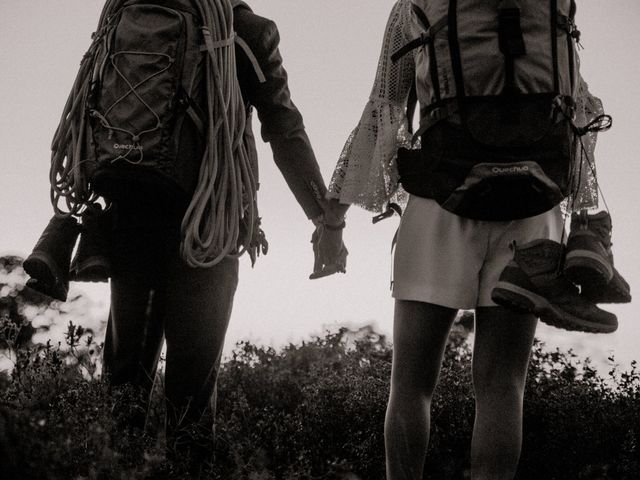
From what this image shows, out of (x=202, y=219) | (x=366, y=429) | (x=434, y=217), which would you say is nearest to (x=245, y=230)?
(x=202, y=219)

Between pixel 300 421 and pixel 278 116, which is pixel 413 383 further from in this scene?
pixel 300 421

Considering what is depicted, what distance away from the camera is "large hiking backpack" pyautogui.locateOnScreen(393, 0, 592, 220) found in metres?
2.44

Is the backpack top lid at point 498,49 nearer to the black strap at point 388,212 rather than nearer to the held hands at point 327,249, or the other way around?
the black strap at point 388,212

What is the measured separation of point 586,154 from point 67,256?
188 cm

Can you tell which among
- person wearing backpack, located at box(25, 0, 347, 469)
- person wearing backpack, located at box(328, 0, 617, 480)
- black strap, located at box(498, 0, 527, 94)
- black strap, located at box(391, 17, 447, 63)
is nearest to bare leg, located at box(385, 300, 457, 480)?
person wearing backpack, located at box(328, 0, 617, 480)

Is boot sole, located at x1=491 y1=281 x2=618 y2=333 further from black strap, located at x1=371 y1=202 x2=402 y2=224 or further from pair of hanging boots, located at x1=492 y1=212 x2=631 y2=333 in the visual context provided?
black strap, located at x1=371 y1=202 x2=402 y2=224

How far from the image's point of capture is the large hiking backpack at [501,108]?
244cm

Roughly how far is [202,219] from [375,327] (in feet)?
14.6

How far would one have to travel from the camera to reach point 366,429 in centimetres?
434

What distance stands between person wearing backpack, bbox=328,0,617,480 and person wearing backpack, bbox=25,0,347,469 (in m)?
0.65

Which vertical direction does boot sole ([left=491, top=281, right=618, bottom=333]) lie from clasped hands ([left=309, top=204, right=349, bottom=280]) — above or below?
below

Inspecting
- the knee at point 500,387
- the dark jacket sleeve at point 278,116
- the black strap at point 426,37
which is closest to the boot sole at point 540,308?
the knee at point 500,387

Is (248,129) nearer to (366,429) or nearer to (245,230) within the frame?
(245,230)

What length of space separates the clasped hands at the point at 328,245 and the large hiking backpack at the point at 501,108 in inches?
30.5
